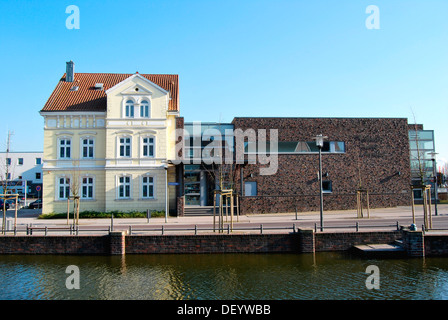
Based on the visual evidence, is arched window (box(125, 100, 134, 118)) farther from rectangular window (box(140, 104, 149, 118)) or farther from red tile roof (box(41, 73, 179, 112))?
red tile roof (box(41, 73, 179, 112))

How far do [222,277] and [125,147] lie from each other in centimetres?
1793

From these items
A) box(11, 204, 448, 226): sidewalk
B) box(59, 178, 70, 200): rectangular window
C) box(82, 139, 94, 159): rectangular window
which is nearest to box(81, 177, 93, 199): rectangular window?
box(59, 178, 70, 200): rectangular window

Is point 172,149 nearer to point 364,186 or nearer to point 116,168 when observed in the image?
point 116,168

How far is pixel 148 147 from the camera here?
1123 inches

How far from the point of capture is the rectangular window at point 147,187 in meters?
28.2

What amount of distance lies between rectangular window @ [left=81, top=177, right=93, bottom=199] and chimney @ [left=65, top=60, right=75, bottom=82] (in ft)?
32.6

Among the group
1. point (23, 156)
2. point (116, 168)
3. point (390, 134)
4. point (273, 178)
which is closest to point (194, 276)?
point (116, 168)

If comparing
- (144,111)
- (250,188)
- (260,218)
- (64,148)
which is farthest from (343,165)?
(64,148)

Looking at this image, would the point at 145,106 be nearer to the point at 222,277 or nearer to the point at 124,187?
the point at 124,187

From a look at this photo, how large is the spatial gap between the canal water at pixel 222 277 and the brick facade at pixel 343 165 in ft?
47.9

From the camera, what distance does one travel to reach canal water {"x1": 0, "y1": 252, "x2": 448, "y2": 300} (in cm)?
1138

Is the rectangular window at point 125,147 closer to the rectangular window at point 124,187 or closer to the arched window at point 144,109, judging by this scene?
the rectangular window at point 124,187

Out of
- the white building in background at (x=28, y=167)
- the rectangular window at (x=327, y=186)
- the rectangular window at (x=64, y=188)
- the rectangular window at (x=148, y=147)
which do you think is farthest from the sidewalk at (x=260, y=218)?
the white building in background at (x=28, y=167)

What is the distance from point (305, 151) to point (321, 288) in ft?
70.4
